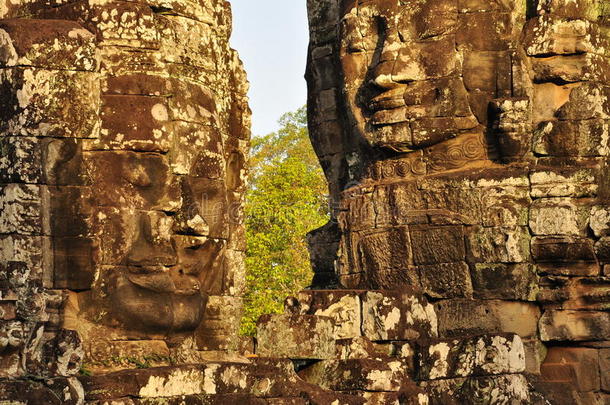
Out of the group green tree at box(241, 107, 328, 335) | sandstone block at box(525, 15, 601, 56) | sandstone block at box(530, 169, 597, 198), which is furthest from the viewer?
green tree at box(241, 107, 328, 335)

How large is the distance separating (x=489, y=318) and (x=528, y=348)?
0.56m

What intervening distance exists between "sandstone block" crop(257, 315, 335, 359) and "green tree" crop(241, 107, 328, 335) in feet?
54.1

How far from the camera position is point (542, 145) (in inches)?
704

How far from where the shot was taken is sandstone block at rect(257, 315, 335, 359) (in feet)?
44.5

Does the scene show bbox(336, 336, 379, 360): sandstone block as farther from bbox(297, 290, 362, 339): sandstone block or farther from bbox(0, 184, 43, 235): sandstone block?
bbox(0, 184, 43, 235): sandstone block

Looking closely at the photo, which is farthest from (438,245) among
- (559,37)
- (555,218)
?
(559,37)

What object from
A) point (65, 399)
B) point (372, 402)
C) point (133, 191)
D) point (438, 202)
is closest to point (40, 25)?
point (133, 191)

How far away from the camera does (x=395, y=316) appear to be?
15.2 meters

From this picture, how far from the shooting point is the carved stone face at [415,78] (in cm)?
1798

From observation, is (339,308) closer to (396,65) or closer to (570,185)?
(570,185)

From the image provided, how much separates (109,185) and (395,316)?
15.4 ft

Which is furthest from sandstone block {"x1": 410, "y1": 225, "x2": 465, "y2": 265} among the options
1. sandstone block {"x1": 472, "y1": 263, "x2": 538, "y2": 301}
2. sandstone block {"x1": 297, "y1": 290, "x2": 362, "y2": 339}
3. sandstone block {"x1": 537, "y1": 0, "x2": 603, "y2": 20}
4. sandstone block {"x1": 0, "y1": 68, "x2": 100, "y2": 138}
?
sandstone block {"x1": 0, "y1": 68, "x2": 100, "y2": 138}

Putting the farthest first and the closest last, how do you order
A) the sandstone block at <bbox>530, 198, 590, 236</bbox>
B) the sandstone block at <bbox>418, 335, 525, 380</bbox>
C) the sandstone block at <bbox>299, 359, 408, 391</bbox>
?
the sandstone block at <bbox>530, 198, 590, 236</bbox> → the sandstone block at <bbox>418, 335, 525, 380</bbox> → the sandstone block at <bbox>299, 359, 408, 391</bbox>

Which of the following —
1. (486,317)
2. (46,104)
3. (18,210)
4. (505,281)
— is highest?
(46,104)
